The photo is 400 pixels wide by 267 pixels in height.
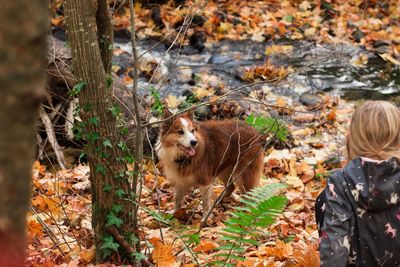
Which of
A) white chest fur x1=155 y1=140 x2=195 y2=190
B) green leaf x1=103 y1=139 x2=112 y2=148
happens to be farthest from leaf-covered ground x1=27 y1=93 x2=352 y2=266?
green leaf x1=103 y1=139 x2=112 y2=148

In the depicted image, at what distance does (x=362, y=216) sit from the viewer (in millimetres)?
3559

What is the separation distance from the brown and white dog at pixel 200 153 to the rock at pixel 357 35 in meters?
8.27

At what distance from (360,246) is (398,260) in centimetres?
24

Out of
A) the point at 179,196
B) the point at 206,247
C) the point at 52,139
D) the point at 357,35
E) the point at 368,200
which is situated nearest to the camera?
the point at 368,200

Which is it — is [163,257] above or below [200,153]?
above

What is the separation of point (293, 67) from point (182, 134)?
6556 mm

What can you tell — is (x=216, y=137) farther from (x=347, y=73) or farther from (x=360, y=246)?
(x=347, y=73)

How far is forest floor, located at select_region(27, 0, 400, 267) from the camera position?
4.79m

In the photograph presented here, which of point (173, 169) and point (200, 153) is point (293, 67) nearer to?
point (200, 153)

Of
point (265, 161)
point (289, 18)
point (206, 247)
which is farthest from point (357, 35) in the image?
point (206, 247)

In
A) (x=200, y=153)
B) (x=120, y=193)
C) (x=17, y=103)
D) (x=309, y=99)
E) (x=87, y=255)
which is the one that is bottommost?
(x=309, y=99)

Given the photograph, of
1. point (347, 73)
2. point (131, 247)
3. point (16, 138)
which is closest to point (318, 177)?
point (131, 247)

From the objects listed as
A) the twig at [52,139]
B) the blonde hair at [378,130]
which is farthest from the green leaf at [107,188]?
the twig at [52,139]

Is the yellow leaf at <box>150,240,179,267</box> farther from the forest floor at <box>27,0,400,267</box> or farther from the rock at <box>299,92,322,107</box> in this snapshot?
the rock at <box>299,92,322,107</box>
